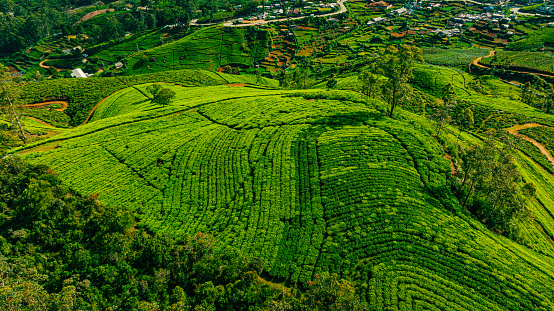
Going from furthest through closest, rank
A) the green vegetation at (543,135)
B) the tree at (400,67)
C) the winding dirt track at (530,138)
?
the green vegetation at (543,135) < the winding dirt track at (530,138) < the tree at (400,67)

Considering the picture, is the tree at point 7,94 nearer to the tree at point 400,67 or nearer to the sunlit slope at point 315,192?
the sunlit slope at point 315,192

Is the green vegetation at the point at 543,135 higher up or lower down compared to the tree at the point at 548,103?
lower down

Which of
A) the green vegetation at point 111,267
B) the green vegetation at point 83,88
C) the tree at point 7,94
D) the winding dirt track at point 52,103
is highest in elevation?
the tree at point 7,94

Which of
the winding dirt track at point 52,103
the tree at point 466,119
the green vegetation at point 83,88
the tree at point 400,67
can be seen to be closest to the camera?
the tree at point 400,67

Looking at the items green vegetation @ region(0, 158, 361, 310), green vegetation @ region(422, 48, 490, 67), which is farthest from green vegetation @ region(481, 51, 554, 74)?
green vegetation @ region(0, 158, 361, 310)

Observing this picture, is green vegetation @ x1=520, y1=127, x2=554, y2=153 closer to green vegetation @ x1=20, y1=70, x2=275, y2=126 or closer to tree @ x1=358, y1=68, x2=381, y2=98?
tree @ x1=358, y1=68, x2=381, y2=98

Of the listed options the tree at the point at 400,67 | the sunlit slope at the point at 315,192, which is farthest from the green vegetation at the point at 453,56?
the tree at the point at 400,67

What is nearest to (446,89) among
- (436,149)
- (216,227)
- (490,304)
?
(436,149)

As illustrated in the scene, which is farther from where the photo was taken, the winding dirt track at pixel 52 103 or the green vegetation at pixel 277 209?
the winding dirt track at pixel 52 103

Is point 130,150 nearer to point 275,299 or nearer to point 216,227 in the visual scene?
point 216,227
